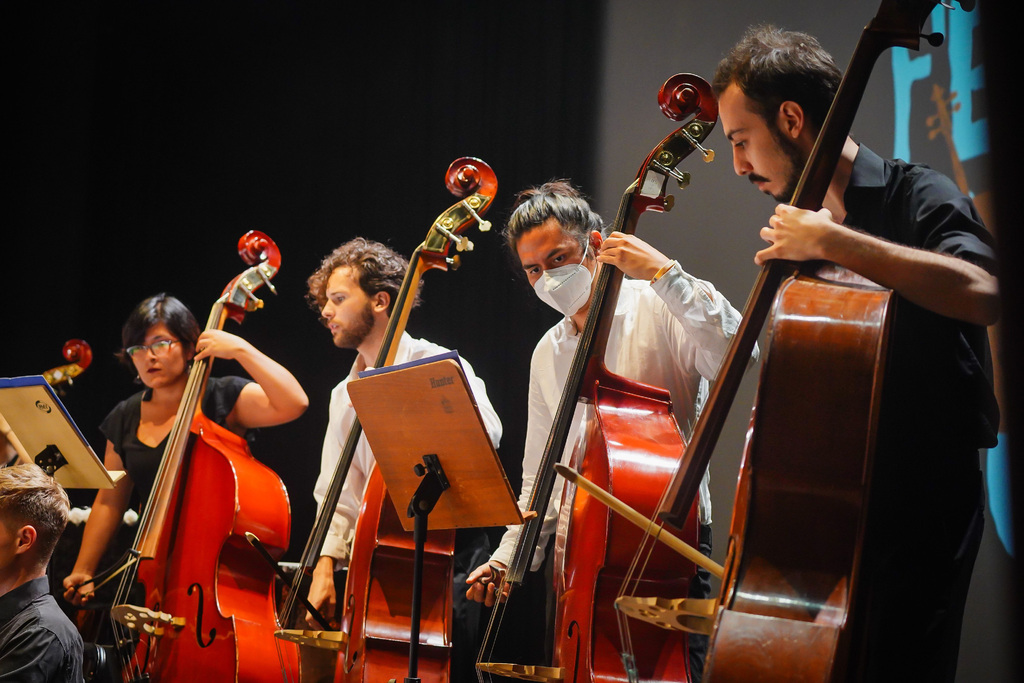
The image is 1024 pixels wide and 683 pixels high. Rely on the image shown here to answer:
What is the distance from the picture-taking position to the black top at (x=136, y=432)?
326cm

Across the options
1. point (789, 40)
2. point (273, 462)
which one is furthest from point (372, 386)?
point (273, 462)

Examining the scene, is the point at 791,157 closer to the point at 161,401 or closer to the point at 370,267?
the point at 370,267

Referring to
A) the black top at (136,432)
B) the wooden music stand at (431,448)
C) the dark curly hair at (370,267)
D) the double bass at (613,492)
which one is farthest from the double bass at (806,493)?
the black top at (136,432)

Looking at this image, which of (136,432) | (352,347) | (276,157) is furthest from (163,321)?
(276,157)

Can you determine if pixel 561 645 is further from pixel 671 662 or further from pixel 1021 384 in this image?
pixel 1021 384

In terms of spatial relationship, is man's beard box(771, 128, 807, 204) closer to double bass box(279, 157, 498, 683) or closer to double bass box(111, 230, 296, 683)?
double bass box(279, 157, 498, 683)

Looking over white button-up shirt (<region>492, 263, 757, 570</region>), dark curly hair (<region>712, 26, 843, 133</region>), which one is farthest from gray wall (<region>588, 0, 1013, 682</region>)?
dark curly hair (<region>712, 26, 843, 133</region>)

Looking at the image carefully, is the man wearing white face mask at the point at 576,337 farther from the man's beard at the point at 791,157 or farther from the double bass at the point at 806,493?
the double bass at the point at 806,493

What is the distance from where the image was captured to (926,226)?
1484 millimetres

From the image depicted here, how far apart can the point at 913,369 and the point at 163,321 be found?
110 inches

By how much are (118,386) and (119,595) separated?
4.89ft

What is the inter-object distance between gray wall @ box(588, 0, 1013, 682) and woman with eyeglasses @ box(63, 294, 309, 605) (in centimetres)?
132

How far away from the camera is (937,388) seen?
1414 mm

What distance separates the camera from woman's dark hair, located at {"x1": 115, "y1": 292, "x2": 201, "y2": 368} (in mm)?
3424
